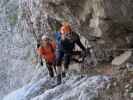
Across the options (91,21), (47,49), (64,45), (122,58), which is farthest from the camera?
(47,49)

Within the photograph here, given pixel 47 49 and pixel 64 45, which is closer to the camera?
pixel 64 45

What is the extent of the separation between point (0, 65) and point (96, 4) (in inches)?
543

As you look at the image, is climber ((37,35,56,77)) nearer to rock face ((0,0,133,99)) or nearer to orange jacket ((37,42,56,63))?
orange jacket ((37,42,56,63))

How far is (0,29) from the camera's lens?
24516mm

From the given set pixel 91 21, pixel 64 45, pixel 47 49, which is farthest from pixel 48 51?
pixel 91 21

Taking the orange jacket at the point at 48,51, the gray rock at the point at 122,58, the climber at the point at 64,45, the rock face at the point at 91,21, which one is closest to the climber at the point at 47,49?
the orange jacket at the point at 48,51

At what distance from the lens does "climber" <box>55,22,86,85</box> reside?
11750 mm

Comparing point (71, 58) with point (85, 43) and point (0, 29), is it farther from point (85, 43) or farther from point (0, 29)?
point (0, 29)

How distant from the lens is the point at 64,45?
11.9 meters

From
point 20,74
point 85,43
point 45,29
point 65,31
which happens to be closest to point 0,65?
point 20,74

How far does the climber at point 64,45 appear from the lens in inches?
463

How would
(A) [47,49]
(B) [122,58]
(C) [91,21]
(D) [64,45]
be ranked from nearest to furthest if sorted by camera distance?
(B) [122,58], (C) [91,21], (D) [64,45], (A) [47,49]

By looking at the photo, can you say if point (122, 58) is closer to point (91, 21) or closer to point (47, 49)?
point (91, 21)

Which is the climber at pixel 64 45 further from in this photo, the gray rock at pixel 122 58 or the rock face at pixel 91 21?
the gray rock at pixel 122 58
